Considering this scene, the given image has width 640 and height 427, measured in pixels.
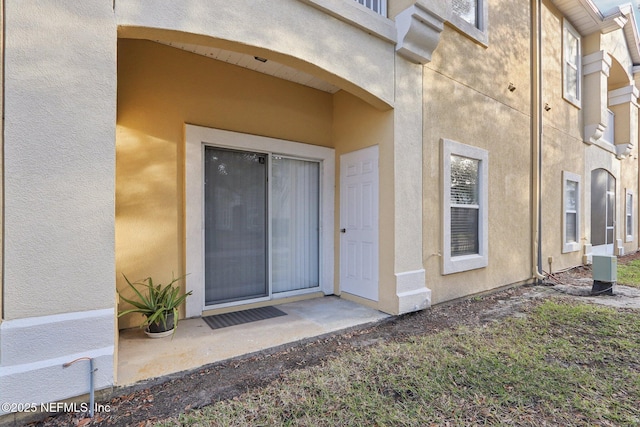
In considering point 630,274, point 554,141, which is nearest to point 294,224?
point 554,141

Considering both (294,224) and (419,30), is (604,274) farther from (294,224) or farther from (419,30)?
(294,224)

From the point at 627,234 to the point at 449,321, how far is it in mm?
11724

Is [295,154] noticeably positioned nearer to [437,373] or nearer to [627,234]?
[437,373]

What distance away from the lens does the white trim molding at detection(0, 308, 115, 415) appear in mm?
2045

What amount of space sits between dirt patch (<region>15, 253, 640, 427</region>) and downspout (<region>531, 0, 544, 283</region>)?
1231 mm

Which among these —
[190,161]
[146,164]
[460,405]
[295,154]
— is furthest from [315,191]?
[460,405]

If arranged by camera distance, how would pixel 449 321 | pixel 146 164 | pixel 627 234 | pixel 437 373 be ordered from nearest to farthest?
1. pixel 437 373
2. pixel 146 164
3. pixel 449 321
4. pixel 627 234

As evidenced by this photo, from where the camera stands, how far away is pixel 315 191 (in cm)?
516

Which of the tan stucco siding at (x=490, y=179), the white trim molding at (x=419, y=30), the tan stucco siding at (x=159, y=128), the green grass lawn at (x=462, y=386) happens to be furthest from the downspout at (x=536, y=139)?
the tan stucco siding at (x=159, y=128)

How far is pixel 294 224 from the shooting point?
493cm

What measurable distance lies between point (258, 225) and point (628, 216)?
14.0 metres

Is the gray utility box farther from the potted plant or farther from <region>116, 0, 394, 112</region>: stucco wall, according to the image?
the potted plant

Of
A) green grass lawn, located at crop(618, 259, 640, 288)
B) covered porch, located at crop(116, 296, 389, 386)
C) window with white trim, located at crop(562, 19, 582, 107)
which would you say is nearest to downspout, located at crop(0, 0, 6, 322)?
covered porch, located at crop(116, 296, 389, 386)

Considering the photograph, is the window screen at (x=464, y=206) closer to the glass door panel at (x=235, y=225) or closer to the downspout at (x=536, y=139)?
the downspout at (x=536, y=139)
